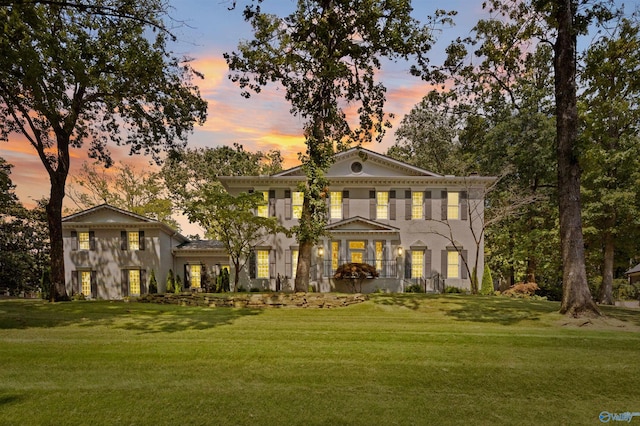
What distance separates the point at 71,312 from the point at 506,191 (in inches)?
938

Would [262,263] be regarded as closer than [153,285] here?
Yes

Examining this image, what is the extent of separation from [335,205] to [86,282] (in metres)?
15.7

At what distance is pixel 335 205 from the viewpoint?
22531mm

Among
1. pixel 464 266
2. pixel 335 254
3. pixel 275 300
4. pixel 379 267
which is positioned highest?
pixel 335 254

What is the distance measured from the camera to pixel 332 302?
1391cm

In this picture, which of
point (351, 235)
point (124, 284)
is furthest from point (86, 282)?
point (351, 235)

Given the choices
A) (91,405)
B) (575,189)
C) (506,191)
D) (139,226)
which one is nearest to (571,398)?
(91,405)

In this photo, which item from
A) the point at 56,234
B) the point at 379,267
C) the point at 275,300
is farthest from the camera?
the point at 379,267

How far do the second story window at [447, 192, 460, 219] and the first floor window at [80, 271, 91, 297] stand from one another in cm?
2170

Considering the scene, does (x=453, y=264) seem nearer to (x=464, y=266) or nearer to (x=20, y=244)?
(x=464, y=266)

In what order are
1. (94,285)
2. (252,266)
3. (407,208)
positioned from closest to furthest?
1. (252,266)
2. (407,208)
3. (94,285)

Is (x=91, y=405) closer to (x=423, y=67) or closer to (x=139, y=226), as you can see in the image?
(x=423, y=67)

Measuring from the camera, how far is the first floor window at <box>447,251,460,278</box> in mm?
22344

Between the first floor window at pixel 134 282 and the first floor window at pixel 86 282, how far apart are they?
2.40 metres
